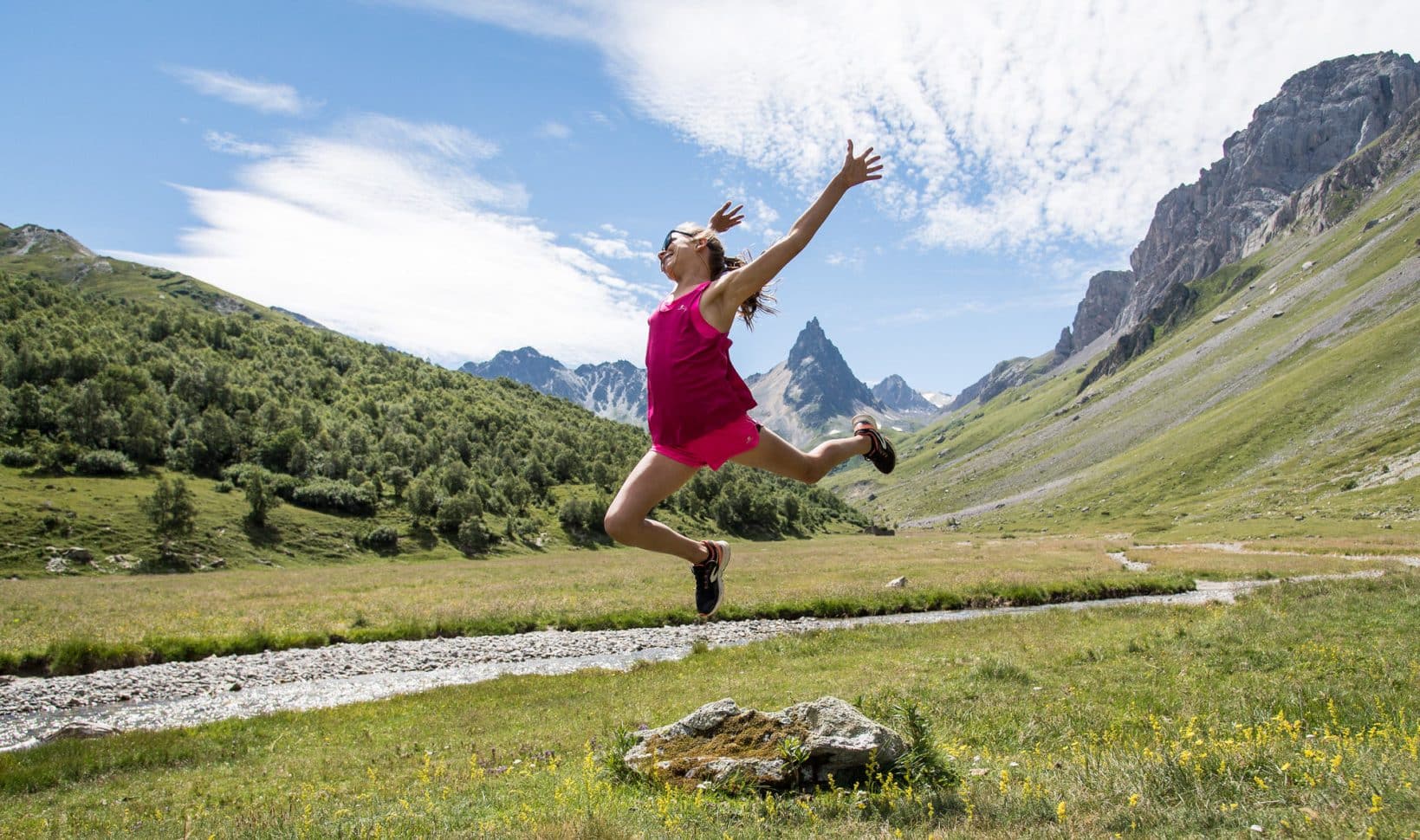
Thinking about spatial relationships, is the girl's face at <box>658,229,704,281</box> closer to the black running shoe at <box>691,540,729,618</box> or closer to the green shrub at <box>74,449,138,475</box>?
the black running shoe at <box>691,540,729,618</box>

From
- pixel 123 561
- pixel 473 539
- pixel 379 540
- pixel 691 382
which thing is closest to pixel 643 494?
pixel 691 382

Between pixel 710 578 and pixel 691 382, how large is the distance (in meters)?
2.43

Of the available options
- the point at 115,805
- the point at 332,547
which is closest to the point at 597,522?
the point at 332,547

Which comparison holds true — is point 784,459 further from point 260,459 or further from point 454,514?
point 260,459

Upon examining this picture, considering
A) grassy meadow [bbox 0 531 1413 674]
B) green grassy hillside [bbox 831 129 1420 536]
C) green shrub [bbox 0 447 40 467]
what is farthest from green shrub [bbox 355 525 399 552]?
green grassy hillside [bbox 831 129 1420 536]

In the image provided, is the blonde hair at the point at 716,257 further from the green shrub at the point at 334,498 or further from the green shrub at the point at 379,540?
the green shrub at the point at 334,498

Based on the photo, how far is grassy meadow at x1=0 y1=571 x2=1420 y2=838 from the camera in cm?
545

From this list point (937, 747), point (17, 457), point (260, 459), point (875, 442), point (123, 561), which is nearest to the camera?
point (937, 747)

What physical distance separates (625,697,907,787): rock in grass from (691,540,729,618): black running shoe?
Answer: 1.68 metres

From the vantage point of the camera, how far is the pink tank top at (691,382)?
6.10m

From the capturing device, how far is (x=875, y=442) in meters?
8.30

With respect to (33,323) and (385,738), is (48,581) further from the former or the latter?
(33,323)

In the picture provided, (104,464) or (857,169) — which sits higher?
(857,169)

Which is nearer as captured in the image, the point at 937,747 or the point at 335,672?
the point at 937,747
